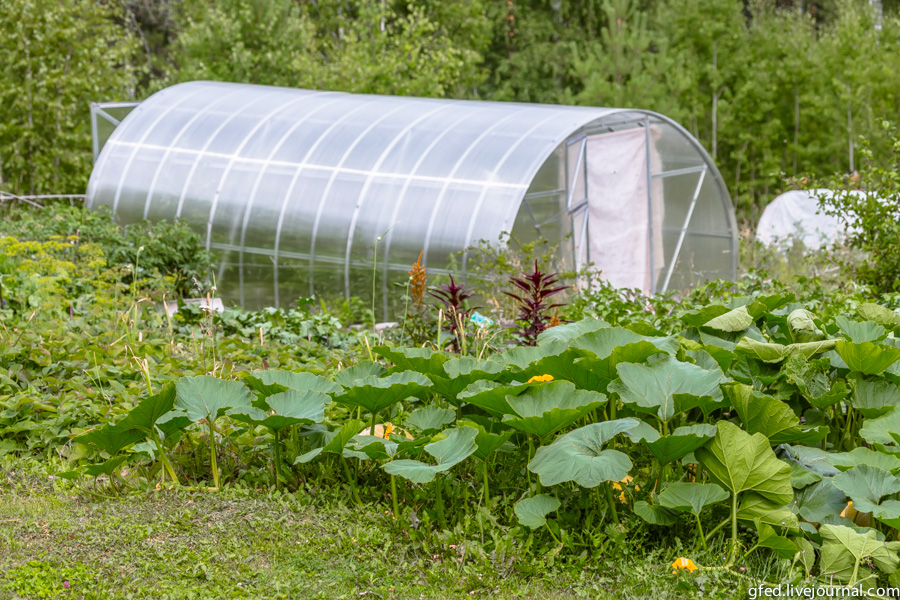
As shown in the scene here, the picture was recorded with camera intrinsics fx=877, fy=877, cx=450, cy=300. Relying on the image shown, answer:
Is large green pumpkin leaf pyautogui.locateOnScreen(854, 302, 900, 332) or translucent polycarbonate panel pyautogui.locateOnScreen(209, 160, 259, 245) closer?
large green pumpkin leaf pyautogui.locateOnScreen(854, 302, 900, 332)

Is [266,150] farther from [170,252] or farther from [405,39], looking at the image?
[405,39]

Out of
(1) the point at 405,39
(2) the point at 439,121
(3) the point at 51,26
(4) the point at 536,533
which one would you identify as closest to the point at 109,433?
(4) the point at 536,533

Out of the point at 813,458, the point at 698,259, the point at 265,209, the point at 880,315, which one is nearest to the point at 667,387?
the point at 813,458

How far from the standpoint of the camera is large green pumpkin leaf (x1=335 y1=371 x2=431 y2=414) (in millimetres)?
3490

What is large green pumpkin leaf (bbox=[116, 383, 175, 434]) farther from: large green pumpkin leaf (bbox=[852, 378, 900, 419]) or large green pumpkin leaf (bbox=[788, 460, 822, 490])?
large green pumpkin leaf (bbox=[852, 378, 900, 419])

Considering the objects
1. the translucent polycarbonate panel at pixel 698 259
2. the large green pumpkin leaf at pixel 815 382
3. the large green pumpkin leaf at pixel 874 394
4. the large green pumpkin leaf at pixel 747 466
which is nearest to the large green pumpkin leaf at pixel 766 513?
the large green pumpkin leaf at pixel 747 466

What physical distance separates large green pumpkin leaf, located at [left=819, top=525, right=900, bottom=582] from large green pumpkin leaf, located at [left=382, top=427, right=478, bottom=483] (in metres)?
1.23

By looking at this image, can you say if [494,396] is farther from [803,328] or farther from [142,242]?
[142,242]

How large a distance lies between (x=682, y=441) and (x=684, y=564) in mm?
410

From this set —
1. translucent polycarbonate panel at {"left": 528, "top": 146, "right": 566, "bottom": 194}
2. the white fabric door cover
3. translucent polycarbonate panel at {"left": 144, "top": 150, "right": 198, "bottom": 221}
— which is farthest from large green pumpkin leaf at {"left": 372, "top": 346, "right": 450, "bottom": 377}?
translucent polycarbonate panel at {"left": 144, "top": 150, "right": 198, "bottom": 221}

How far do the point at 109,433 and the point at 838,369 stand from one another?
3.02 m

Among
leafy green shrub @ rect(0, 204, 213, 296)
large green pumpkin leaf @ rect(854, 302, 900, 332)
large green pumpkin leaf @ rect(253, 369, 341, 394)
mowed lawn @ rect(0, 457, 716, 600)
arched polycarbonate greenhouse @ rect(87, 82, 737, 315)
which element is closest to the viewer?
mowed lawn @ rect(0, 457, 716, 600)

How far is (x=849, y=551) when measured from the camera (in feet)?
9.44

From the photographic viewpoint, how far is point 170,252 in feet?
32.1
